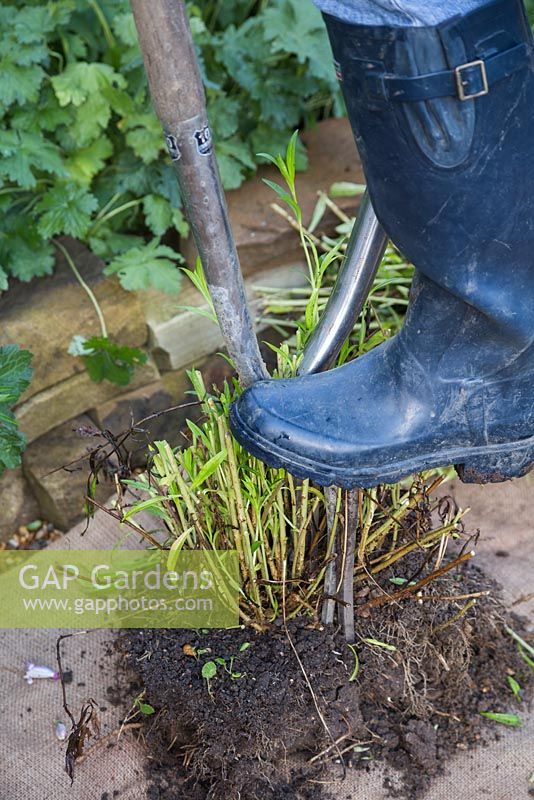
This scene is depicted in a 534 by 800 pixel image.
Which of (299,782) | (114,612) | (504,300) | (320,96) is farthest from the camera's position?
(320,96)

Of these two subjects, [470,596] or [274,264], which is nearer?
[470,596]

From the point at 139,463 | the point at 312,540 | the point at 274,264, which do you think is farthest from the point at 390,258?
the point at 312,540

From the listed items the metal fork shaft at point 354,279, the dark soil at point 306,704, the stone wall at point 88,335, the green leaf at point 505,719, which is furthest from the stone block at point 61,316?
the green leaf at point 505,719

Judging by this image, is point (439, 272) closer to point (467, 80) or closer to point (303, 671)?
point (467, 80)

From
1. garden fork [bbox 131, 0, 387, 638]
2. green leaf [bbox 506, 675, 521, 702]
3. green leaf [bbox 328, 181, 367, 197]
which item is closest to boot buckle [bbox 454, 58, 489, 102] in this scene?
garden fork [bbox 131, 0, 387, 638]

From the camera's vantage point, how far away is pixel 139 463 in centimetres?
204

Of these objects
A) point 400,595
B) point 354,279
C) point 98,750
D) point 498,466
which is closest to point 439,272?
point 354,279

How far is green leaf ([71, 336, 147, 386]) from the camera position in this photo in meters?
1.85

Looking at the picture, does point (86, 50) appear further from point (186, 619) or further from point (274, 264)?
point (186, 619)

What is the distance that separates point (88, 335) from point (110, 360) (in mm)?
87

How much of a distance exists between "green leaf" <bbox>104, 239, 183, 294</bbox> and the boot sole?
793mm

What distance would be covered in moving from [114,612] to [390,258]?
43.2 inches

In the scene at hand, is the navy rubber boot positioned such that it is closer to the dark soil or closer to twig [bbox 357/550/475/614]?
twig [bbox 357/550/475/614]

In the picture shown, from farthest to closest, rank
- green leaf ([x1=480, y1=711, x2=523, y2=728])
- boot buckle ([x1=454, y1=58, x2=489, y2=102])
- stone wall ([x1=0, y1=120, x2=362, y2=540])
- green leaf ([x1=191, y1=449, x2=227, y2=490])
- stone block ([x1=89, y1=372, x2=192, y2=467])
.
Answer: stone block ([x1=89, y1=372, x2=192, y2=467])
stone wall ([x1=0, y1=120, x2=362, y2=540])
green leaf ([x1=480, y1=711, x2=523, y2=728])
green leaf ([x1=191, y1=449, x2=227, y2=490])
boot buckle ([x1=454, y1=58, x2=489, y2=102])
